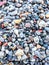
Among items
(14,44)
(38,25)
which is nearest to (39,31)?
(38,25)

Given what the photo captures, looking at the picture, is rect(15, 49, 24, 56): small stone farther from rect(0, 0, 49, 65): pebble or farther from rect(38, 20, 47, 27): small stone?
rect(38, 20, 47, 27): small stone

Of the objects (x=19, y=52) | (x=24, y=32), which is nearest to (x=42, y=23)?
(x=24, y=32)

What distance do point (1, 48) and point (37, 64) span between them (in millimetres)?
573

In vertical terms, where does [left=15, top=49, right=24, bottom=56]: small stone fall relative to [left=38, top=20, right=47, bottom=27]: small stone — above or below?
below

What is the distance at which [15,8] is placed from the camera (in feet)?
14.2

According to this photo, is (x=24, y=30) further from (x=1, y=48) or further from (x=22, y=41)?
(x=1, y=48)

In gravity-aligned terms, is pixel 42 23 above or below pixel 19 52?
above

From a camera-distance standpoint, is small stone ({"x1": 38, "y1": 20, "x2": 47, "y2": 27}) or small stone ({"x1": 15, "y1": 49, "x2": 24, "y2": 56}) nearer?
small stone ({"x1": 15, "y1": 49, "x2": 24, "y2": 56})

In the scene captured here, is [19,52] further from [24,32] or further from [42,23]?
[42,23]

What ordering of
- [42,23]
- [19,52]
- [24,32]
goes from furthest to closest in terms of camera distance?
[42,23], [24,32], [19,52]

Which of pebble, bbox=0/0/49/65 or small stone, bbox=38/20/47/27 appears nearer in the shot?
pebble, bbox=0/0/49/65

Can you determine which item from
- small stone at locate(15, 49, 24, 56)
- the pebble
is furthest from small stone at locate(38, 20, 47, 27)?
small stone at locate(15, 49, 24, 56)

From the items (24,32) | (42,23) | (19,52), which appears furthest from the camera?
(42,23)

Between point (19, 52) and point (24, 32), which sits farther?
point (24, 32)
